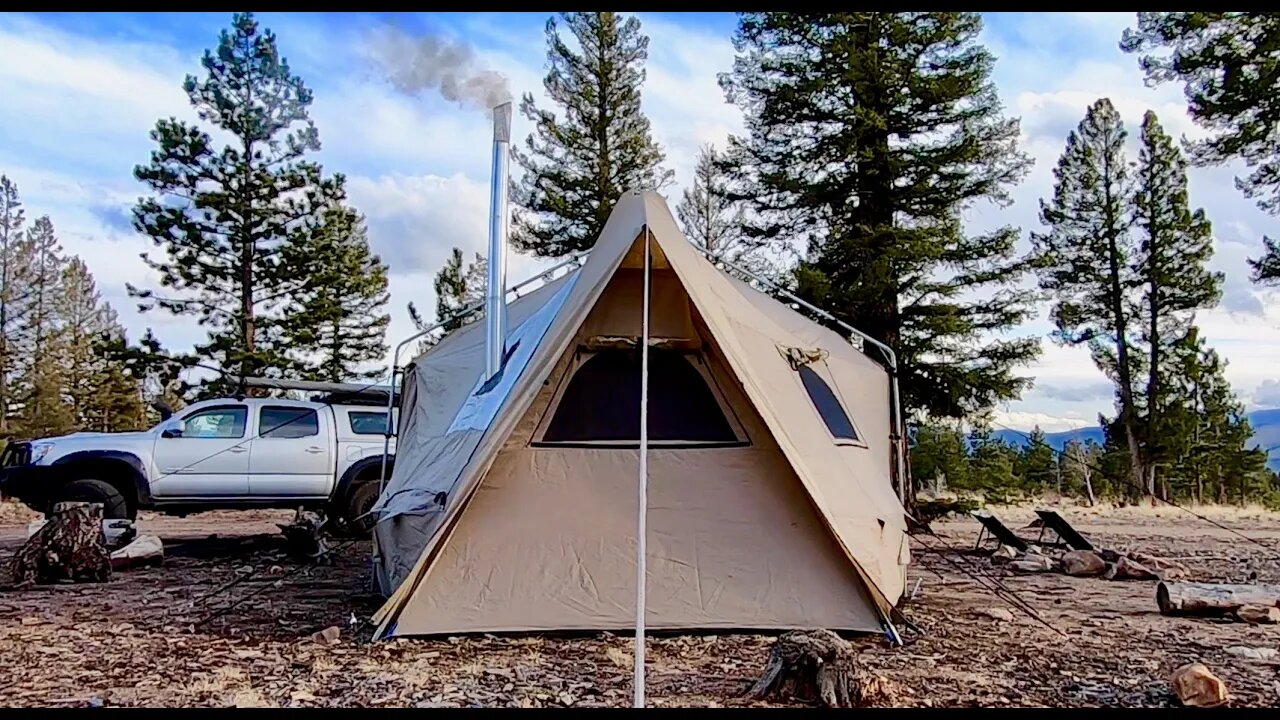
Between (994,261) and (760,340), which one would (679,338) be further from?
(994,261)

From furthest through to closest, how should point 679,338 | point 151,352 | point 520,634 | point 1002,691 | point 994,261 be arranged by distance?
point 151,352 < point 994,261 < point 679,338 < point 520,634 < point 1002,691

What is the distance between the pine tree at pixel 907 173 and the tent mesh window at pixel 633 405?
8.55 metres

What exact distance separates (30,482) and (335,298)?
45.9ft

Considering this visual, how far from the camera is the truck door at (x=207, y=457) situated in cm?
987

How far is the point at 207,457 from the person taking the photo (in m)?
10.0

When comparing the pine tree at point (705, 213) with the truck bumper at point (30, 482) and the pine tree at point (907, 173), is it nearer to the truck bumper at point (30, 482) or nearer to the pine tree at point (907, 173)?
the pine tree at point (907, 173)

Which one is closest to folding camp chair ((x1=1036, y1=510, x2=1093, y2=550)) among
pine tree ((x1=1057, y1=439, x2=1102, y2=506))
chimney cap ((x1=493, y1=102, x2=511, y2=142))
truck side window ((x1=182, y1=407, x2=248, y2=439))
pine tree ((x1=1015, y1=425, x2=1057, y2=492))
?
chimney cap ((x1=493, y1=102, x2=511, y2=142))

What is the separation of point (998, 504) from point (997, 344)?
264 inches

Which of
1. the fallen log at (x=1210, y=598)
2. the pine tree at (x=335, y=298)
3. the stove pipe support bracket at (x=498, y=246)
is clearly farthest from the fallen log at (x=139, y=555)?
the pine tree at (x=335, y=298)

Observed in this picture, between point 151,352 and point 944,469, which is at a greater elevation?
point 151,352

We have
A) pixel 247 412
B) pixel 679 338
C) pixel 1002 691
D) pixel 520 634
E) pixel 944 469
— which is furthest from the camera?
pixel 944 469

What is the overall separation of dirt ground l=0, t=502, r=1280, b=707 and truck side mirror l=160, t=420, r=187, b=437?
285cm
